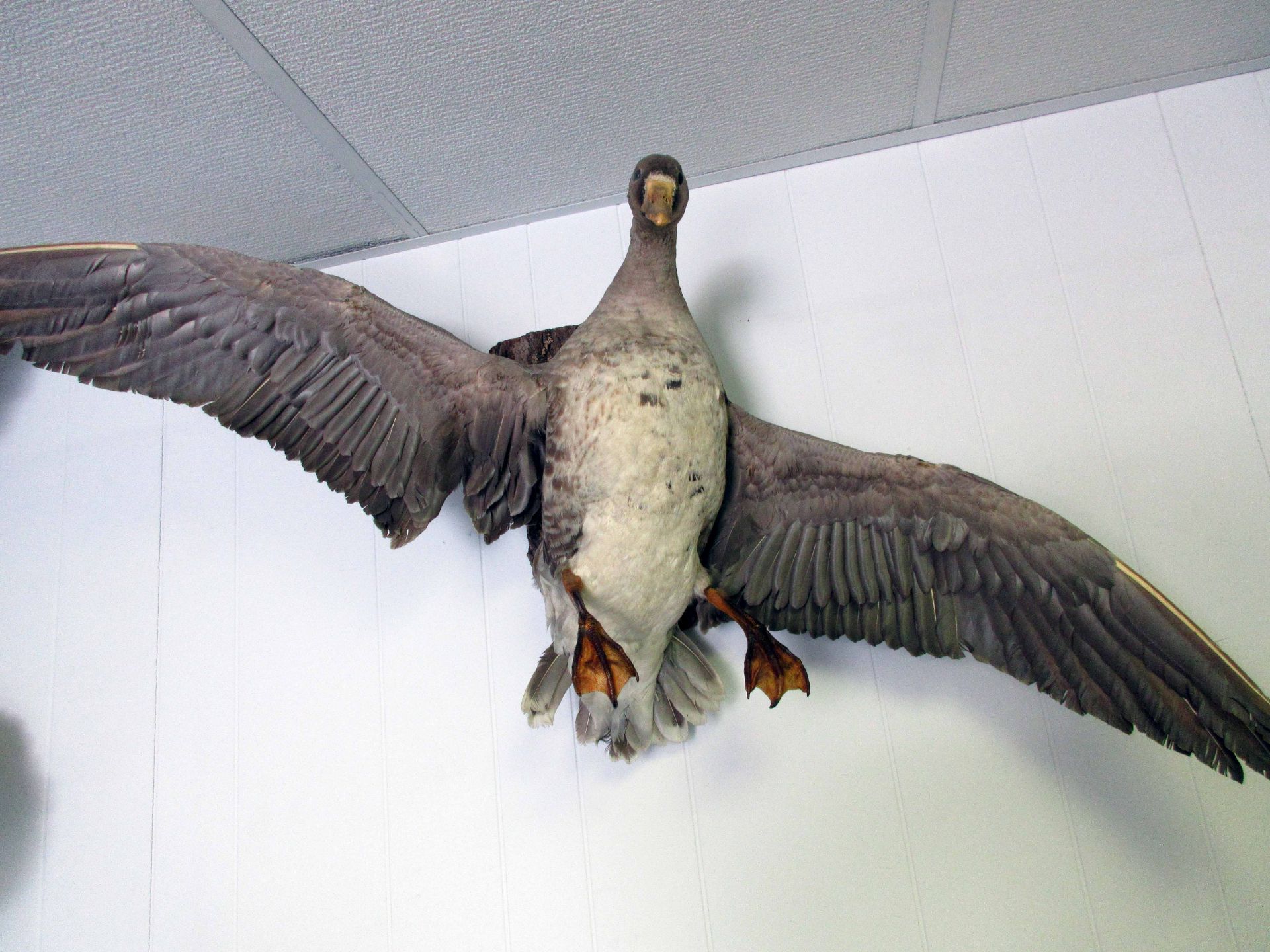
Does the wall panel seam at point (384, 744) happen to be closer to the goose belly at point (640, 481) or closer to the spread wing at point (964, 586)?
the goose belly at point (640, 481)

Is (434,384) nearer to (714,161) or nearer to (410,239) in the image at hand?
(410,239)

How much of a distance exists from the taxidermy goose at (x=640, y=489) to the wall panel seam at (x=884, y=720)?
15 centimetres

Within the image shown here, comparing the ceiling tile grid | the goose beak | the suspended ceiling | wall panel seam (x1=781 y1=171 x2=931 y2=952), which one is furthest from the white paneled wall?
the goose beak

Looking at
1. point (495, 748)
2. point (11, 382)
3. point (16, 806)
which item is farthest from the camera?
point (11, 382)

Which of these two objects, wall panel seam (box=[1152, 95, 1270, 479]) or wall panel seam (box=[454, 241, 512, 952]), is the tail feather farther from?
wall panel seam (box=[1152, 95, 1270, 479])

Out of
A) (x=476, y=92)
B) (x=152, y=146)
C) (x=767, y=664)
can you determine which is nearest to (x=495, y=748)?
(x=767, y=664)

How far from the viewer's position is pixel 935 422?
5.70ft

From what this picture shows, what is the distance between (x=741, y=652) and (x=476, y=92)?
1282 mm

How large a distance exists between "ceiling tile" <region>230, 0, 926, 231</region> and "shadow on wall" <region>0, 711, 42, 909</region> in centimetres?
158

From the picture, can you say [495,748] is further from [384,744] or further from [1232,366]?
[1232,366]

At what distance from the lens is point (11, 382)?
217cm

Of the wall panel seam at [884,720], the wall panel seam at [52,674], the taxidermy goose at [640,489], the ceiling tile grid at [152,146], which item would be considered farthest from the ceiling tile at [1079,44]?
the wall panel seam at [52,674]

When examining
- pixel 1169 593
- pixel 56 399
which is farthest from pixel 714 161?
pixel 56 399

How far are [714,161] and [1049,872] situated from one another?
5.41 ft
